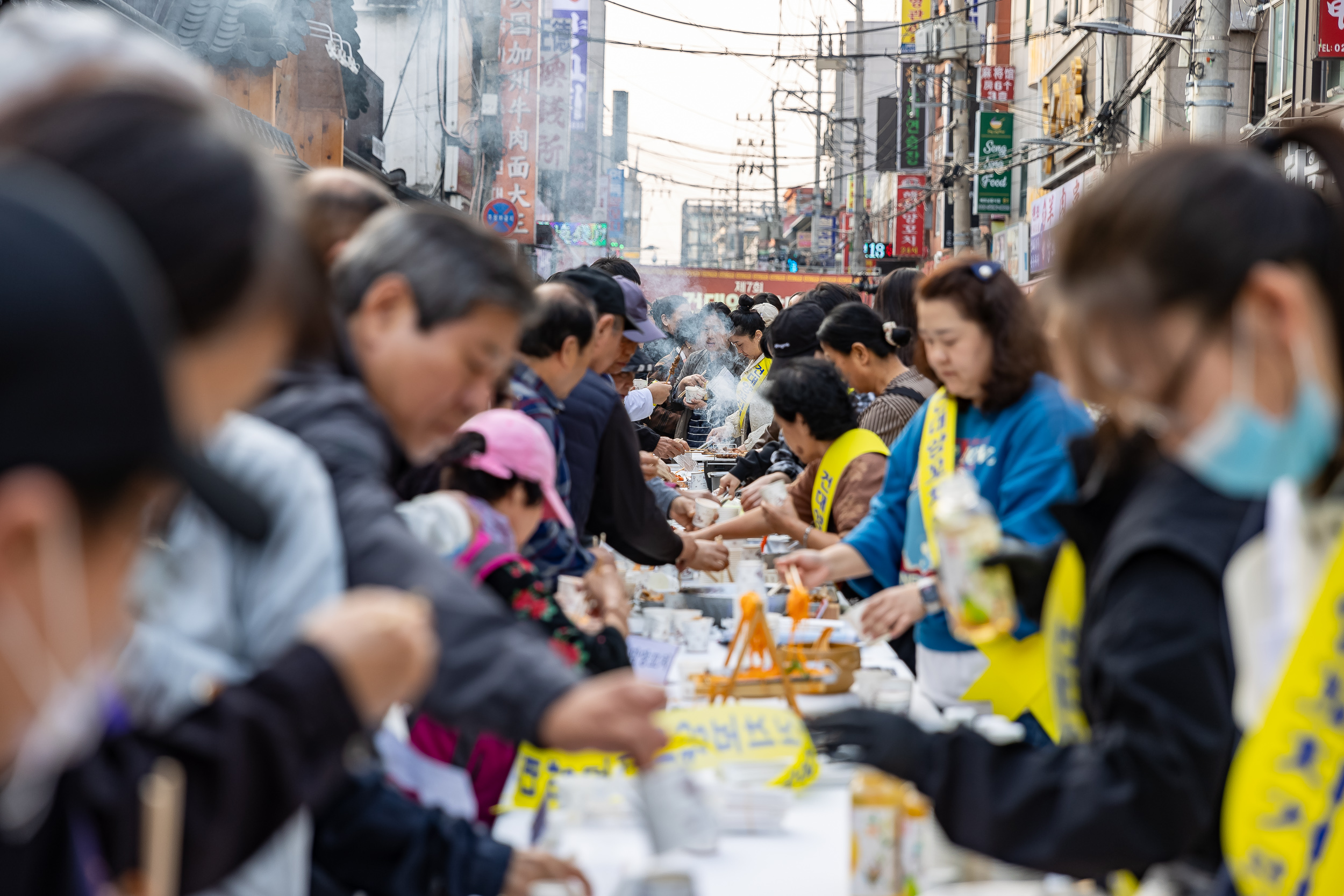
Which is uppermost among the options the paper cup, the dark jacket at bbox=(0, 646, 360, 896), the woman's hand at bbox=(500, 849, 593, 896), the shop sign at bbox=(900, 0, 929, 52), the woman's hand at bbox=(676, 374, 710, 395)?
the shop sign at bbox=(900, 0, 929, 52)

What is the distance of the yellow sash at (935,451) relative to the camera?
3.40 m

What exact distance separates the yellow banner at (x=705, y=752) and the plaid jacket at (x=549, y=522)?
0.93m

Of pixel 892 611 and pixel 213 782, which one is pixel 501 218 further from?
pixel 213 782

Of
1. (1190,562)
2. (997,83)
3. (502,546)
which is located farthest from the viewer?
(997,83)

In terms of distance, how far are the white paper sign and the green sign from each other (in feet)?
63.8

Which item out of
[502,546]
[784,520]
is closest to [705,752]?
[502,546]

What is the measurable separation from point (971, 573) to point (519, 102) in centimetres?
2052

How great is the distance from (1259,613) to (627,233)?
85898 mm

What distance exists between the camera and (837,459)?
508cm

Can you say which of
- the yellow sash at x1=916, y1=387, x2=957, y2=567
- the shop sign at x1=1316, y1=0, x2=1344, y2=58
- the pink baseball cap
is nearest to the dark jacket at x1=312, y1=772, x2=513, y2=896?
the pink baseball cap

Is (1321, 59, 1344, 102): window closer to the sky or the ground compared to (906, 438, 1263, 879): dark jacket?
closer to the sky

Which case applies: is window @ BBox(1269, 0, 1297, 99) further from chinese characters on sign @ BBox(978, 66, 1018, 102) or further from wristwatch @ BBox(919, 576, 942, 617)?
chinese characters on sign @ BBox(978, 66, 1018, 102)

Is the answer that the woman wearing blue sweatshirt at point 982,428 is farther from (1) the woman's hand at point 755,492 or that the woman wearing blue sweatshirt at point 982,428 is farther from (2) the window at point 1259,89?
(2) the window at point 1259,89

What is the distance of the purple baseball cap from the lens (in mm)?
4980
